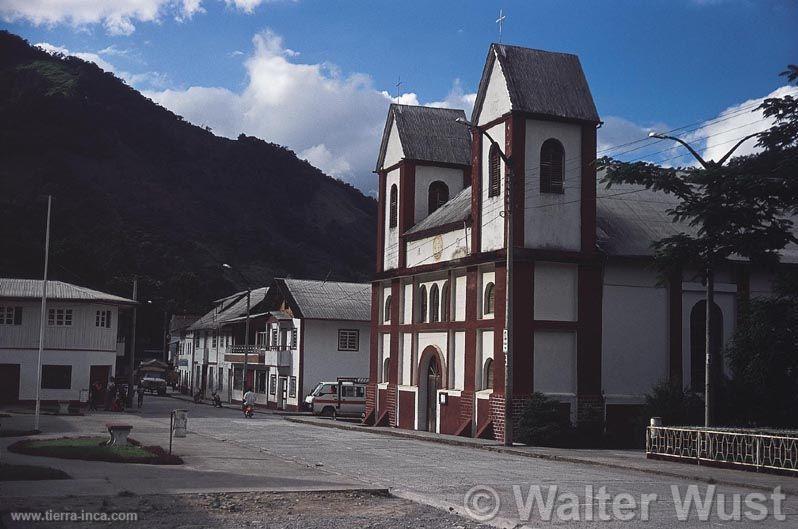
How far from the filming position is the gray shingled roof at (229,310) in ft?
250

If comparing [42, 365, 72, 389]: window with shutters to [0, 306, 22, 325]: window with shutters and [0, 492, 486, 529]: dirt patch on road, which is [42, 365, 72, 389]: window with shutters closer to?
[0, 306, 22, 325]: window with shutters

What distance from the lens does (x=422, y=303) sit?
41.2 meters

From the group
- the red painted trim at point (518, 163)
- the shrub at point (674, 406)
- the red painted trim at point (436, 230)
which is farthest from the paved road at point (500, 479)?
the red painted trim at point (436, 230)

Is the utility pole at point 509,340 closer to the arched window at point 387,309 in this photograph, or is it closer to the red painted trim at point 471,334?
the red painted trim at point 471,334

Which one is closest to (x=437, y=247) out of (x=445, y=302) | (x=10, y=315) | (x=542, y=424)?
(x=445, y=302)

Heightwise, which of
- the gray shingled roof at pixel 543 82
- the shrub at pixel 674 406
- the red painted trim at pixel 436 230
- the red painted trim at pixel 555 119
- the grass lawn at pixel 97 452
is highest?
the gray shingled roof at pixel 543 82

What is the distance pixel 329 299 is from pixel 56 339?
57.6ft

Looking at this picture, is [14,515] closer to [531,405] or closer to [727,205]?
[727,205]

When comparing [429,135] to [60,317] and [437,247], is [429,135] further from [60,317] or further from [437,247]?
[60,317]

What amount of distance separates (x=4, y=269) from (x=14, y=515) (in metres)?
107

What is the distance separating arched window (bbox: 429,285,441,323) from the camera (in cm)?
3971

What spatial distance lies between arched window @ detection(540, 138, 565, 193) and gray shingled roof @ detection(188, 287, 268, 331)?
43.2 m

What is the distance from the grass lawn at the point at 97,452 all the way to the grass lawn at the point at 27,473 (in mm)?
3008

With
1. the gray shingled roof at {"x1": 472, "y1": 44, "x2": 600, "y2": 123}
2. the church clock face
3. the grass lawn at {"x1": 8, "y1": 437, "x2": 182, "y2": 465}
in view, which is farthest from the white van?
the grass lawn at {"x1": 8, "y1": 437, "x2": 182, "y2": 465}
